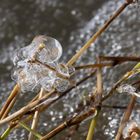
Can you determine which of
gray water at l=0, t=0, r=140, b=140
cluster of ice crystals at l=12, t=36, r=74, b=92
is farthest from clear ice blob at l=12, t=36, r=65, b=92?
gray water at l=0, t=0, r=140, b=140

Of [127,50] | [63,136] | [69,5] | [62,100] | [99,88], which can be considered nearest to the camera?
[99,88]

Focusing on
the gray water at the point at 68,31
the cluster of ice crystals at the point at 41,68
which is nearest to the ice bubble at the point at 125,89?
the cluster of ice crystals at the point at 41,68

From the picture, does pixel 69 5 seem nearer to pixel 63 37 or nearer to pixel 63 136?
pixel 63 37

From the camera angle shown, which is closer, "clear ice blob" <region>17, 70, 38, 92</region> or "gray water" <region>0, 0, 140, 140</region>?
"clear ice blob" <region>17, 70, 38, 92</region>

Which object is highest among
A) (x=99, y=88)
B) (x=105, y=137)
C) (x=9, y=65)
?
(x=99, y=88)

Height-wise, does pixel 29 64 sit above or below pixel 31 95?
above

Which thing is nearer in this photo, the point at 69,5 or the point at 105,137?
the point at 105,137

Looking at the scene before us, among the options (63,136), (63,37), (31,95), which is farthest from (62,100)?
(63,37)

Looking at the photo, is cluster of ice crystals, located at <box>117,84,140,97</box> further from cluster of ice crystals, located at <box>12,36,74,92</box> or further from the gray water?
the gray water
